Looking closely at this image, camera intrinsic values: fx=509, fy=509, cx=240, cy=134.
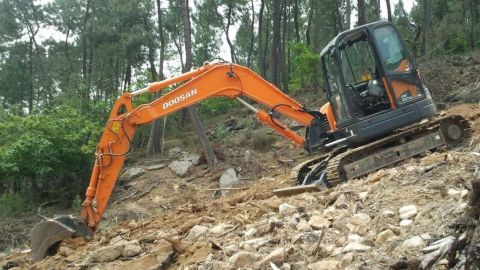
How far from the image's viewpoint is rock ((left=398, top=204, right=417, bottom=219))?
4.97 m

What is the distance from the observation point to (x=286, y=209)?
6.21 metres

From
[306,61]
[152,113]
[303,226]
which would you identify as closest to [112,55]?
[306,61]

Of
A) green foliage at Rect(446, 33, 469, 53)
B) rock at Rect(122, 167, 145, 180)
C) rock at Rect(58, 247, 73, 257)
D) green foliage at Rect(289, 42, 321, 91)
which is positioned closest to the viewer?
rock at Rect(58, 247, 73, 257)

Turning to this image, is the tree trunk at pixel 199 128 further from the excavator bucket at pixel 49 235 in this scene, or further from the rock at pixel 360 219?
the rock at pixel 360 219

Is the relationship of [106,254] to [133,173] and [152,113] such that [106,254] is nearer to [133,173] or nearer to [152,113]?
[152,113]

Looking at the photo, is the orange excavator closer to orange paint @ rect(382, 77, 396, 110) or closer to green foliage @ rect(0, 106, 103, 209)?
orange paint @ rect(382, 77, 396, 110)

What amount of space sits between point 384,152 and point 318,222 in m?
3.29

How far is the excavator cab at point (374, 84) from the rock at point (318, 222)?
10.4 ft

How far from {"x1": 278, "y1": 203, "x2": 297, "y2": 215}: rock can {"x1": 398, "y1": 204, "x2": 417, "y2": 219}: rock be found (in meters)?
1.38

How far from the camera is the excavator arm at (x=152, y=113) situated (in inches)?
298

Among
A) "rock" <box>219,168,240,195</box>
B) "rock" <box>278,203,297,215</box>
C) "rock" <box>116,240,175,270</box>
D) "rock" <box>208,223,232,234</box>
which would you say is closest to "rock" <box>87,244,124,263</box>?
"rock" <box>116,240,175,270</box>

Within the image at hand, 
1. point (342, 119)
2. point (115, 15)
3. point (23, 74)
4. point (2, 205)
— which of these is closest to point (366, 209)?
point (342, 119)

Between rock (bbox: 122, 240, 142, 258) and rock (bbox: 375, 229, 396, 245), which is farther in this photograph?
rock (bbox: 122, 240, 142, 258)

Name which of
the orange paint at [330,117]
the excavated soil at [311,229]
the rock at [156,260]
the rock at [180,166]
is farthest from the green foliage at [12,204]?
the rock at [156,260]
